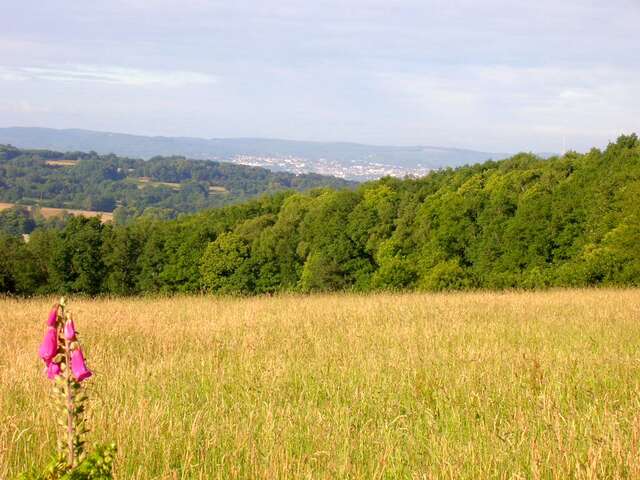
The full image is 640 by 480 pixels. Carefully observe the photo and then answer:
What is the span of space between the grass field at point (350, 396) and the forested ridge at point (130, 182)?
301ft

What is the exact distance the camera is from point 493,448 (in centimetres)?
420

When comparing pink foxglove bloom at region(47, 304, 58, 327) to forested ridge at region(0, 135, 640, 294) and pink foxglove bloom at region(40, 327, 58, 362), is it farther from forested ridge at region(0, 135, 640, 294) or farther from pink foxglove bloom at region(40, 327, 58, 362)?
forested ridge at region(0, 135, 640, 294)

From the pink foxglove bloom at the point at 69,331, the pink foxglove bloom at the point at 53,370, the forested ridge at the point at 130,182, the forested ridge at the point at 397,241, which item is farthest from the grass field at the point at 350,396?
the forested ridge at the point at 130,182

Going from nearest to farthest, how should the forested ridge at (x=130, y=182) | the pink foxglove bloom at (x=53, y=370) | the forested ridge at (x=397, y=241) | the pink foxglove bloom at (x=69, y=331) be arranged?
1. the pink foxglove bloom at (x=69, y=331)
2. the pink foxglove bloom at (x=53, y=370)
3. the forested ridge at (x=397, y=241)
4. the forested ridge at (x=130, y=182)

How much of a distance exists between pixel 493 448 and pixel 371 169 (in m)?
178

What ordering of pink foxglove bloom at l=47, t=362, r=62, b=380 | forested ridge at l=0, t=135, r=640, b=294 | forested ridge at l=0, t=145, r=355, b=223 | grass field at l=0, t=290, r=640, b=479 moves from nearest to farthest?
pink foxglove bloom at l=47, t=362, r=62, b=380 < grass field at l=0, t=290, r=640, b=479 < forested ridge at l=0, t=135, r=640, b=294 < forested ridge at l=0, t=145, r=355, b=223

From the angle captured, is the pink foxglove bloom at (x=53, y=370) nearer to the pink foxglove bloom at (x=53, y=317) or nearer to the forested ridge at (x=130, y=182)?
the pink foxglove bloom at (x=53, y=317)

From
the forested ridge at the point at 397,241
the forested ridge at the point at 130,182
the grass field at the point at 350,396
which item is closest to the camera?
the grass field at the point at 350,396

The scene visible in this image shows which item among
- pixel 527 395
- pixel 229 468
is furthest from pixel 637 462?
pixel 229 468

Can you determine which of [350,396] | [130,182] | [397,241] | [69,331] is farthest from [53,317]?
[130,182]

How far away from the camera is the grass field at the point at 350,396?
158 inches

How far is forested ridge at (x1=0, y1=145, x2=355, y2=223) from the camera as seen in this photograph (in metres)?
117

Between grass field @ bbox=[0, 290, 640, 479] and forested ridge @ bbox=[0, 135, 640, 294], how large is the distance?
2587 cm

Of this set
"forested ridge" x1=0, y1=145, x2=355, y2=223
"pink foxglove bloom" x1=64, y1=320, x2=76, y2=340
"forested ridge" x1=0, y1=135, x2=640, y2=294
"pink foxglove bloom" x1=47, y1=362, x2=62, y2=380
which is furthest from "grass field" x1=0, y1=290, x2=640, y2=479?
"forested ridge" x1=0, y1=145, x2=355, y2=223
